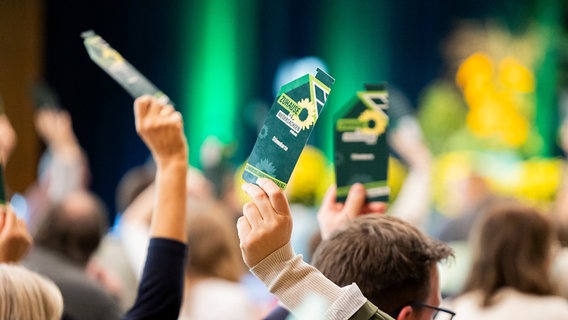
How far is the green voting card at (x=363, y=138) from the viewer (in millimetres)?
1921

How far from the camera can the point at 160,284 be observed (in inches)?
75.8

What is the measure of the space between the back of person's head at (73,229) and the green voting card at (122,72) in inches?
49.2

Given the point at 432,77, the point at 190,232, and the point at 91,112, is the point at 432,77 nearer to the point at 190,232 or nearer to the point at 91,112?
the point at 91,112

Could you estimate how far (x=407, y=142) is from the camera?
13.7 feet

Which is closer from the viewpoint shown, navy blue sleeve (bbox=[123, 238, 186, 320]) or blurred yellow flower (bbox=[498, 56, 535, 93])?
navy blue sleeve (bbox=[123, 238, 186, 320])

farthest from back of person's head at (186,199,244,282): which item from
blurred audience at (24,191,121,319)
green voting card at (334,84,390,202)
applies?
green voting card at (334,84,390,202)

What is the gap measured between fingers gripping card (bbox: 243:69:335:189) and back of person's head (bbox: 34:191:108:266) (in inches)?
72.7

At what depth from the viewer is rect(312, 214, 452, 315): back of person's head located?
160cm

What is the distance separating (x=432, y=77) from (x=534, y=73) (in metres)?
1.14

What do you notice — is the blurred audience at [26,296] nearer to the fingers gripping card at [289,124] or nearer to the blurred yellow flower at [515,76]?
the fingers gripping card at [289,124]

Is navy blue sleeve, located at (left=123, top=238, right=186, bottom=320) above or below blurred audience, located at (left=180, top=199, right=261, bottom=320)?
above

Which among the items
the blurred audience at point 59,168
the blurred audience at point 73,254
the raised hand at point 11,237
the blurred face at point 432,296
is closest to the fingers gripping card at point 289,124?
the blurred face at point 432,296

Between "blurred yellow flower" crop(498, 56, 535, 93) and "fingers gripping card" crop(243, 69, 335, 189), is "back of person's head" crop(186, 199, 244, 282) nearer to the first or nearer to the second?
"fingers gripping card" crop(243, 69, 335, 189)

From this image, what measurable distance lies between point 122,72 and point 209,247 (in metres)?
1.18
